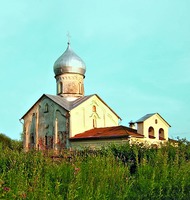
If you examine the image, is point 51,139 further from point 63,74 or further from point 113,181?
point 113,181

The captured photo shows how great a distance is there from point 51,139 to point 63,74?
642 cm

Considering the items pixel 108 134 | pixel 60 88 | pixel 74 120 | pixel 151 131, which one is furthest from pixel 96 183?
pixel 60 88

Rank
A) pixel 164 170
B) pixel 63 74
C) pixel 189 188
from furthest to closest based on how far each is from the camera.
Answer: pixel 63 74, pixel 164 170, pixel 189 188

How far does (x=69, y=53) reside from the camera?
35844mm

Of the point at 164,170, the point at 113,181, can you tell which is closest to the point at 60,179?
the point at 113,181

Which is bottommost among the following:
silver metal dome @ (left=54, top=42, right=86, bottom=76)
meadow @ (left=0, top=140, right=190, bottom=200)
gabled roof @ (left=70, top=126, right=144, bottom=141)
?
meadow @ (left=0, top=140, right=190, bottom=200)

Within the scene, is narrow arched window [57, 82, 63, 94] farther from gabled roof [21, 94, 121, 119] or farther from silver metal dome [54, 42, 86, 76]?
silver metal dome [54, 42, 86, 76]

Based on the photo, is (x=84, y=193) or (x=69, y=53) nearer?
(x=84, y=193)

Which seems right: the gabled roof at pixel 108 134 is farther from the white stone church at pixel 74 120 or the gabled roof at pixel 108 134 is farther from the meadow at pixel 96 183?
the meadow at pixel 96 183

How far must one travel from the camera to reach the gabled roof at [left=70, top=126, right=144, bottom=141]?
26102mm

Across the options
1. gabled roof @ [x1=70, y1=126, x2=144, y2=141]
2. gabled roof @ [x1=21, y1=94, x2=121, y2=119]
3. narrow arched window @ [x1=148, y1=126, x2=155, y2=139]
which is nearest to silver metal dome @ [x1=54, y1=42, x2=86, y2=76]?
gabled roof @ [x1=21, y1=94, x2=121, y2=119]

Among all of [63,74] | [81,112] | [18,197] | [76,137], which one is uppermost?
[63,74]

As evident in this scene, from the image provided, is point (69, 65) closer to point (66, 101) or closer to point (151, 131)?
point (66, 101)

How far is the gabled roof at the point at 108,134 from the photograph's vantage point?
26.1 metres
